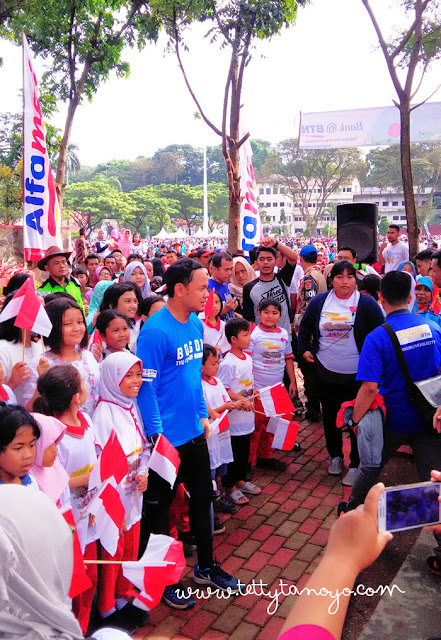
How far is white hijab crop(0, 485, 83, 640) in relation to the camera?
131 centimetres

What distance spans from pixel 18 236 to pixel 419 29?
31.3 feet

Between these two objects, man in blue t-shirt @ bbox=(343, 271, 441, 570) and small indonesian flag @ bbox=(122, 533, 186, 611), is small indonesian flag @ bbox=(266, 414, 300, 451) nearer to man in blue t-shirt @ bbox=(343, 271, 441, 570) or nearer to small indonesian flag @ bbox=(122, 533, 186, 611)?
man in blue t-shirt @ bbox=(343, 271, 441, 570)

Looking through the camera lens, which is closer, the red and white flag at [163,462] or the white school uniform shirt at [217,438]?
the red and white flag at [163,462]

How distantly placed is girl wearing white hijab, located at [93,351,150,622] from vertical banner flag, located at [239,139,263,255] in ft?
17.0

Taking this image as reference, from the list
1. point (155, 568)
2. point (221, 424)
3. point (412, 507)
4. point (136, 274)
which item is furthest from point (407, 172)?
point (412, 507)

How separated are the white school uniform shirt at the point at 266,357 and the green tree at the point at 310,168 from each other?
4550 cm

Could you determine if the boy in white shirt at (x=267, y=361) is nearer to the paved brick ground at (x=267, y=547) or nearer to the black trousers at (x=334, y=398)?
the paved brick ground at (x=267, y=547)

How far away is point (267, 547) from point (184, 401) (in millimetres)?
1259

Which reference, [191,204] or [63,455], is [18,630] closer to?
[63,455]

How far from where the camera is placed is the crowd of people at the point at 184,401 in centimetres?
290

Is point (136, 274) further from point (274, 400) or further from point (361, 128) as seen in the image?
point (361, 128)

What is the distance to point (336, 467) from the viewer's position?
493cm

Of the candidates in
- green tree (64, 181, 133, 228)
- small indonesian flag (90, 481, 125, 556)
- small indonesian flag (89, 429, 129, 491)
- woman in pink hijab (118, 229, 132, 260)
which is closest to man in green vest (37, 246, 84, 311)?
small indonesian flag (89, 429, 129, 491)

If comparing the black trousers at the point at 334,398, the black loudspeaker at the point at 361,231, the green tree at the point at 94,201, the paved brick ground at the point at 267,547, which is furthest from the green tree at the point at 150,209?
the paved brick ground at the point at 267,547
